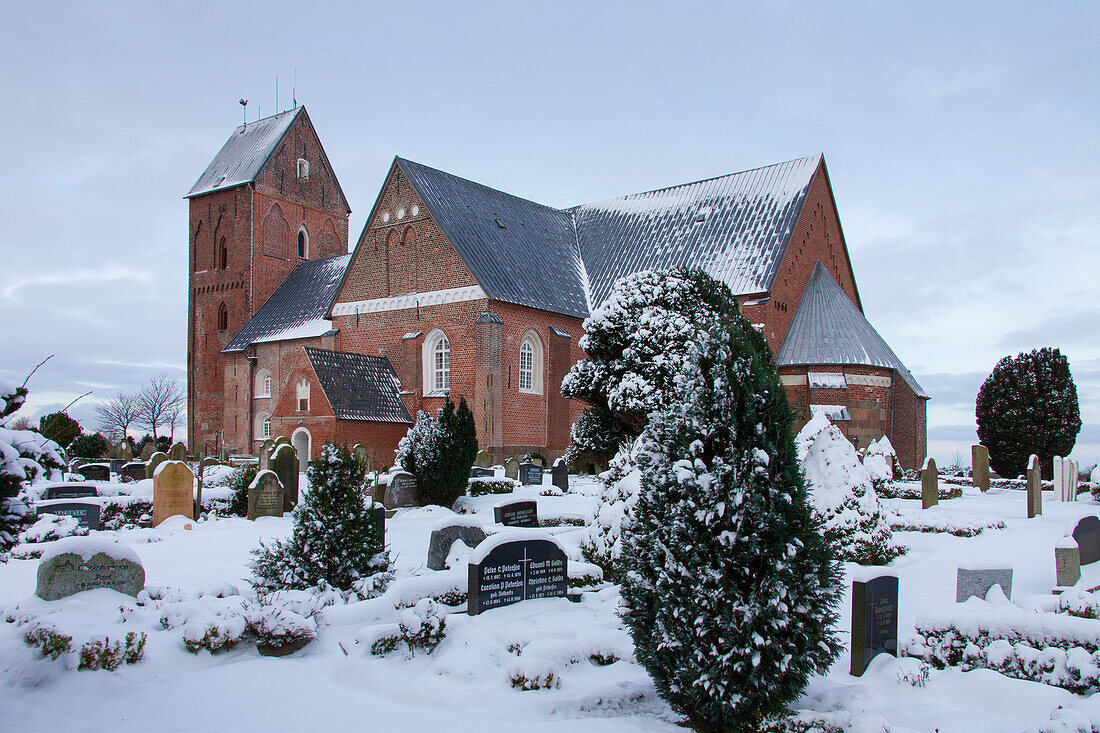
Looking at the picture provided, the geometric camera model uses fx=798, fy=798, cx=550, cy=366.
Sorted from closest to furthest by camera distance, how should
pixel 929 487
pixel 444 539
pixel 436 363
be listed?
pixel 444 539, pixel 929 487, pixel 436 363

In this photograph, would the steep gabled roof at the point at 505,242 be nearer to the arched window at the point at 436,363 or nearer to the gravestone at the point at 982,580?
the arched window at the point at 436,363

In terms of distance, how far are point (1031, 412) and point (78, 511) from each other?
27947 millimetres

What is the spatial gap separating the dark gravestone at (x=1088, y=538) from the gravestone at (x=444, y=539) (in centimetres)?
671

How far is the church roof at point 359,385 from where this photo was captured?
2277 cm

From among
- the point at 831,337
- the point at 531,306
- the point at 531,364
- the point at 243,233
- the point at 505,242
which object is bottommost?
the point at 531,364

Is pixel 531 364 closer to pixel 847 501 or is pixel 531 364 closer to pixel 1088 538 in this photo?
pixel 847 501

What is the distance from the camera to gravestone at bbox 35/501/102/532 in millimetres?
12094

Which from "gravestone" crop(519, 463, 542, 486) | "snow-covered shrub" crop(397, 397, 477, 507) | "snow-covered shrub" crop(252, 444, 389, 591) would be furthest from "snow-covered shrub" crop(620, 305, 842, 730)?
"gravestone" crop(519, 463, 542, 486)

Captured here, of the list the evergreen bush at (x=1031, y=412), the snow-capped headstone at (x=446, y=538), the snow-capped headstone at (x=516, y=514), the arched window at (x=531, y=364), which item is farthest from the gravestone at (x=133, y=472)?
the evergreen bush at (x=1031, y=412)

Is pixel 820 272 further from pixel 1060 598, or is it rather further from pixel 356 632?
pixel 356 632

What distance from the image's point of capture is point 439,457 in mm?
15430

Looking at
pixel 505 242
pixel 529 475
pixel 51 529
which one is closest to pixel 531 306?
pixel 505 242

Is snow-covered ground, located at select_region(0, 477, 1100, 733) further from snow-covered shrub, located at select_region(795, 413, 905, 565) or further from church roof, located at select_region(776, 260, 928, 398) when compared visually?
church roof, located at select_region(776, 260, 928, 398)

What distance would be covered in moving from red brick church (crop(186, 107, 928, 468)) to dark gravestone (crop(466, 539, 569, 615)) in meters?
15.7
